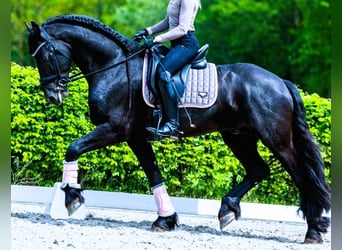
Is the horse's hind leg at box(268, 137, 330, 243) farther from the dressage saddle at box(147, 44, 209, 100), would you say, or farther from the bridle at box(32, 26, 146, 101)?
the bridle at box(32, 26, 146, 101)

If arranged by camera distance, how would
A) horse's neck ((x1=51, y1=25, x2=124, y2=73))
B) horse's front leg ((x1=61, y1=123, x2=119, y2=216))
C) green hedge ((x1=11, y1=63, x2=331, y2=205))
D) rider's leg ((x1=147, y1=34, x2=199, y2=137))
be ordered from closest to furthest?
1. horse's front leg ((x1=61, y1=123, x2=119, y2=216))
2. rider's leg ((x1=147, y1=34, x2=199, y2=137))
3. horse's neck ((x1=51, y1=25, x2=124, y2=73))
4. green hedge ((x1=11, y1=63, x2=331, y2=205))

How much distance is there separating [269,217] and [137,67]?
2719 mm

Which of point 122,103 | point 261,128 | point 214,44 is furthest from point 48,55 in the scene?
point 214,44

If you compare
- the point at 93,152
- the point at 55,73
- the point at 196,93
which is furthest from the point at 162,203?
the point at 93,152

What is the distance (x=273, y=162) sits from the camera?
8070 mm

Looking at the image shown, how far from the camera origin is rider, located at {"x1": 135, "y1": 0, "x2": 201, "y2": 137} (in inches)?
221

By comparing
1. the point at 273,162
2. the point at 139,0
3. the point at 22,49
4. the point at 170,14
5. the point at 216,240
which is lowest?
the point at 216,240

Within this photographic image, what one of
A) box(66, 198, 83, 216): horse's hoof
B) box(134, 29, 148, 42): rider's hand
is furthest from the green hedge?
box(66, 198, 83, 216): horse's hoof

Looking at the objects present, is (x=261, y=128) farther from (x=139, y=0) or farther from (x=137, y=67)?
(x=139, y=0)

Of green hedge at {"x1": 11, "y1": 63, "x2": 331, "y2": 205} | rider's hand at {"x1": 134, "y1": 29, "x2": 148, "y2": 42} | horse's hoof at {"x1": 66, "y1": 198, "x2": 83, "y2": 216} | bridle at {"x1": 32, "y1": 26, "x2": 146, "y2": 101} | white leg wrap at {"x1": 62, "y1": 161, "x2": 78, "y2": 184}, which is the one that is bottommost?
horse's hoof at {"x1": 66, "y1": 198, "x2": 83, "y2": 216}

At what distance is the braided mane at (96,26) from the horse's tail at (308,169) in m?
1.57

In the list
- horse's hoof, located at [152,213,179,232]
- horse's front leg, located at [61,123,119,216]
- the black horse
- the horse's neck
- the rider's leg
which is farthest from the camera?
horse's hoof, located at [152,213,179,232]

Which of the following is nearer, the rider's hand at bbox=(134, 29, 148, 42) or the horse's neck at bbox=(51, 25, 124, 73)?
the horse's neck at bbox=(51, 25, 124, 73)

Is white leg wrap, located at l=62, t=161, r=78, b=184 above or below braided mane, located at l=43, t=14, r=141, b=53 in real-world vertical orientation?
below
